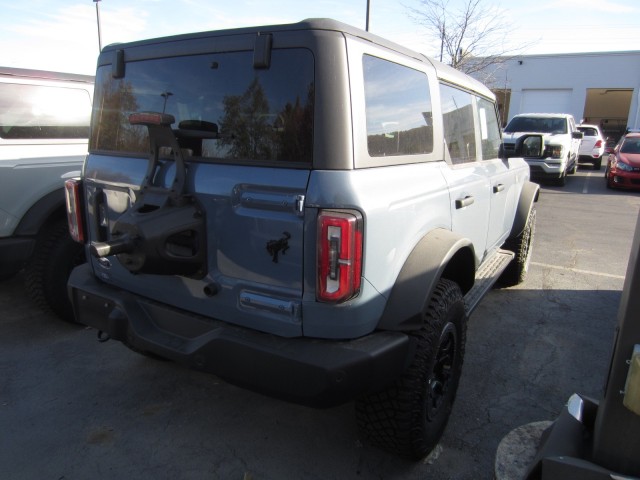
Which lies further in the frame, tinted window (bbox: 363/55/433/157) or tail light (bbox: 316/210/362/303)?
tinted window (bbox: 363/55/433/157)

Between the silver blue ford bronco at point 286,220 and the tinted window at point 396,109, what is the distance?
0.01 meters

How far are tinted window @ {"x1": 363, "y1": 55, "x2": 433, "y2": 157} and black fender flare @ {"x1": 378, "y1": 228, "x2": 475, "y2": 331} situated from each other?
1.63 feet

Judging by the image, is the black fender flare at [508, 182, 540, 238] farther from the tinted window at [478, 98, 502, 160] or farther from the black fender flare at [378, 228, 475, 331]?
the black fender flare at [378, 228, 475, 331]

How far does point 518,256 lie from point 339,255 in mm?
3760

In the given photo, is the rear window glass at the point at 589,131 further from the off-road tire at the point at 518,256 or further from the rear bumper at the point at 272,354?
the rear bumper at the point at 272,354

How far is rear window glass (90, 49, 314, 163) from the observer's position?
198cm

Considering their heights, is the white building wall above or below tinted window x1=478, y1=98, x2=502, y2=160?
above

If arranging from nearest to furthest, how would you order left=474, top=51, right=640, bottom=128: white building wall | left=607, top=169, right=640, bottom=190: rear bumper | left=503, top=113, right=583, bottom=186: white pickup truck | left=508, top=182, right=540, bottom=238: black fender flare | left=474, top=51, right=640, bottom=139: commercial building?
left=508, top=182, right=540, bottom=238: black fender flare, left=503, top=113, right=583, bottom=186: white pickup truck, left=607, top=169, right=640, bottom=190: rear bumper, left=474, top=51, right=640, bottom=128: white building wall, left=474, top=51, right=640, bottom=139: commercial building

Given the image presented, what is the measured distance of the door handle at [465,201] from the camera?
Result: 2865 mm

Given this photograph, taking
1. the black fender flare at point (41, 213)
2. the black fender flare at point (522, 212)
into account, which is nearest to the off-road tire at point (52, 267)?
the black fender flare at point (41, 213)

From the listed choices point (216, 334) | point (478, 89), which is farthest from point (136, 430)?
point (478, 89)

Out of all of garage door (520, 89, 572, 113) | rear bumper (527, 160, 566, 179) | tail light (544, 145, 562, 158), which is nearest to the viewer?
tail light (544, 145, 562, 158)

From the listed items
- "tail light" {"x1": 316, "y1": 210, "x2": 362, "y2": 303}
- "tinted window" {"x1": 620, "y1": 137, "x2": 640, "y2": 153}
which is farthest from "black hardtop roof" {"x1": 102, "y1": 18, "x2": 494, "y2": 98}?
"tinted window" {"x1": 620, "y1": 137, "x2": 640, "y2": 153}

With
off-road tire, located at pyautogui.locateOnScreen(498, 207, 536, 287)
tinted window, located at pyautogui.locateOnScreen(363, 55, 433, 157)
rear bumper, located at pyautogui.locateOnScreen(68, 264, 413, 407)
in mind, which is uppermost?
tinted window, located at pyautogui.locateOnScreen(363, 55, 433, 157)
